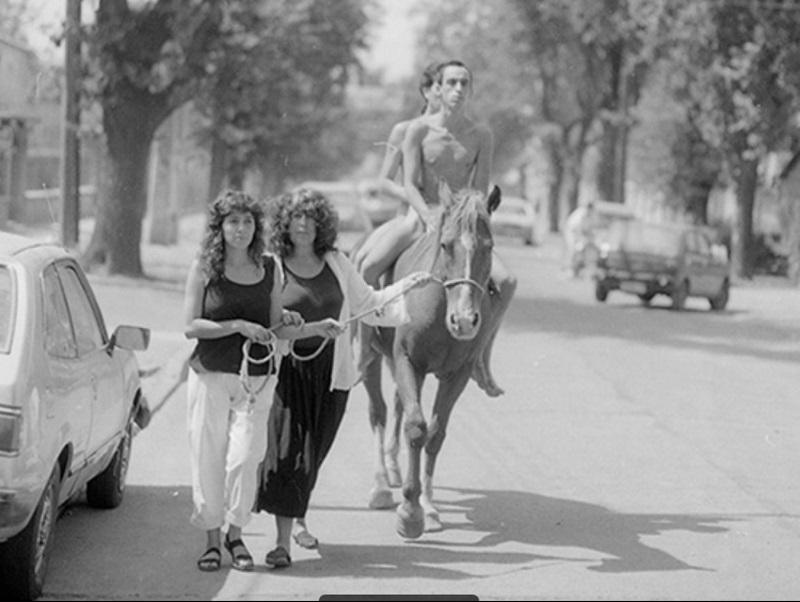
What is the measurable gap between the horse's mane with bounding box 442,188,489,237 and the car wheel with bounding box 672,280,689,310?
23.4m

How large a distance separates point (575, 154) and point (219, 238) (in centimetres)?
6943

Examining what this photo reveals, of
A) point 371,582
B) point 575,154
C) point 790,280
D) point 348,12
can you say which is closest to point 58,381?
point 371,582

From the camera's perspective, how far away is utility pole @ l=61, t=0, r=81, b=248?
2269 cm

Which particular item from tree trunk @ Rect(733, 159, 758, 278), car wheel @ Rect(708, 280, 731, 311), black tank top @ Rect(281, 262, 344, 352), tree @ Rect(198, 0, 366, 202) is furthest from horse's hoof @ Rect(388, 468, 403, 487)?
tree trunk @ Rect(733, 159, 758, 278)

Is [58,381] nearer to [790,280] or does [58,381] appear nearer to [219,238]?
[219,238]

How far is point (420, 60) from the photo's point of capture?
8988cm

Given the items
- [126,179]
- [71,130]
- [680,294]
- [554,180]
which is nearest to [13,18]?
[126,179]

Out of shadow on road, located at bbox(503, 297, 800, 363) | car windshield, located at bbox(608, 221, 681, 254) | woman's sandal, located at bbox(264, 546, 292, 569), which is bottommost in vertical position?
shadow on road, located at bbox(503, 297, 800, 363)

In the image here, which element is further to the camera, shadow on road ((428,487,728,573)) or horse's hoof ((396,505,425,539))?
horse's hoof ((396,505,425,539))

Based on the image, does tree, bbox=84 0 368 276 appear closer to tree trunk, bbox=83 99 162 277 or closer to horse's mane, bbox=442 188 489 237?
tree trunk, bbox=83 99 162 277

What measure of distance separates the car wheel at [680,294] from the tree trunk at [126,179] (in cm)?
971

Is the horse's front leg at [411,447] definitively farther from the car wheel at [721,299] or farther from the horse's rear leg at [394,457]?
the car wheel at [721,299]

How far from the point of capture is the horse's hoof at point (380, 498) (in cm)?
1064

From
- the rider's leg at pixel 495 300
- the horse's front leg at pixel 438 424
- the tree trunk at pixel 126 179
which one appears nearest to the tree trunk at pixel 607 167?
the tree trunk at pixel 126 179
